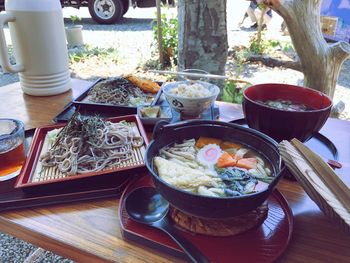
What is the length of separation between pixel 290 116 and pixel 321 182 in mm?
261

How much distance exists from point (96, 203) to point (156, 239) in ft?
0.70

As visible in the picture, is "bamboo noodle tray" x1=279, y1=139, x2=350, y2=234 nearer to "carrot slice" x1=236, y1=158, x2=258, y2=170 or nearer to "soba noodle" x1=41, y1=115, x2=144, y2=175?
"carrot slice" x1=236, y1=158, x2=258, y2=170

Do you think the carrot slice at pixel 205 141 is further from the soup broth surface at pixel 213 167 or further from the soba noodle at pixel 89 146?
the soba noodle at pixel 89 146

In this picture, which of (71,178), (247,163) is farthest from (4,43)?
(247,163)

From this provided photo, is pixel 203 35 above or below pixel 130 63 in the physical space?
above

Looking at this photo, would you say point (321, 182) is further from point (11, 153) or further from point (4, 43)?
point (4, 43)

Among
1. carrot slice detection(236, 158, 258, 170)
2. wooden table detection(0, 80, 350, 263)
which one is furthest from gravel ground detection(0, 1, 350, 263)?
carrot slice detection(236, 158, 258, 170)

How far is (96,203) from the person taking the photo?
2.55 ft

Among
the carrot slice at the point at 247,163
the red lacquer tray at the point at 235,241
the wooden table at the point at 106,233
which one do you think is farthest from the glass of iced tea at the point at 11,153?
the carrot slice at the point at 247,163

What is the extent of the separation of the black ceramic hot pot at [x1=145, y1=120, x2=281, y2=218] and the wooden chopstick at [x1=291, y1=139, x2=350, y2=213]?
0.18 ft

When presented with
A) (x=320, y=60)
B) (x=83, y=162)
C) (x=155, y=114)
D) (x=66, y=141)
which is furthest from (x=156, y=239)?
(x=320, y=60)

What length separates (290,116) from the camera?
32.0 inches

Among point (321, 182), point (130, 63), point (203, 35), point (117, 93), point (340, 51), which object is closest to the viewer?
point (321, 182)

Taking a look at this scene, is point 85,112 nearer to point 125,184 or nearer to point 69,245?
point 125,184
